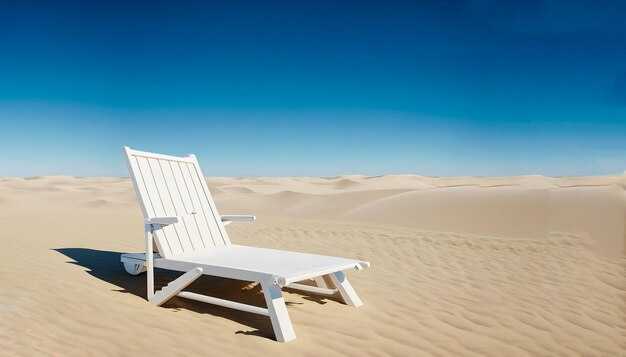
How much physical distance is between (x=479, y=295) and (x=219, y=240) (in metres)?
3.36

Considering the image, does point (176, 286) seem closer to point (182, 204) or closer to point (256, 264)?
point (256, 264)

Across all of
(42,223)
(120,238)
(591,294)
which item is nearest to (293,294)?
(591,294)

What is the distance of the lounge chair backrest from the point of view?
17.6 feet

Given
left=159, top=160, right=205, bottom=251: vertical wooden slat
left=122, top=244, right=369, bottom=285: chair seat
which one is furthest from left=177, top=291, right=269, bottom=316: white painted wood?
left=159, top=160, right=205, bottom=251: vertical wooden slat

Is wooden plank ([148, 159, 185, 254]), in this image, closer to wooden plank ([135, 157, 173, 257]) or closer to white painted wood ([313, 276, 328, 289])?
wooden plank ([135, 157, 173, 257])

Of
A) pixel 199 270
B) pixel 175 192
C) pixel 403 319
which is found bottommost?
pixel 403 319

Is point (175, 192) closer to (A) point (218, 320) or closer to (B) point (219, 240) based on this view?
(B) point (219, 240)

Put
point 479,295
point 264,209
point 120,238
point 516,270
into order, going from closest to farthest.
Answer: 1. point 479,295
2. point 516,270
3. point 120,238
4. point 264,209

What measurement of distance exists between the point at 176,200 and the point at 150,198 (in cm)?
48

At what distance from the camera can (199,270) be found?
15.0 feet

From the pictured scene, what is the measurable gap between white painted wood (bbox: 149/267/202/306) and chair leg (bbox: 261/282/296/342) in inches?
33.9

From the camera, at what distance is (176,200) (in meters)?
5.95

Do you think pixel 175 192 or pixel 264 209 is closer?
pixel 175 192

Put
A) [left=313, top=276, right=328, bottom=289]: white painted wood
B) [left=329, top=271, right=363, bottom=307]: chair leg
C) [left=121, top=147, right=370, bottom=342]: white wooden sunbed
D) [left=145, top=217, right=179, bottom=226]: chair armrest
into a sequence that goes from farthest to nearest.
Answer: [left=313, top=276, right=328, bottom=289]: white painted wood < [left=329, top=271, right=363, bottom=307]: chair leg < [left=145, top=217, right=179, bottom=226]: chair armrest < [left=121, top=147, right=370, bottom=342]: white wooden sunbed
